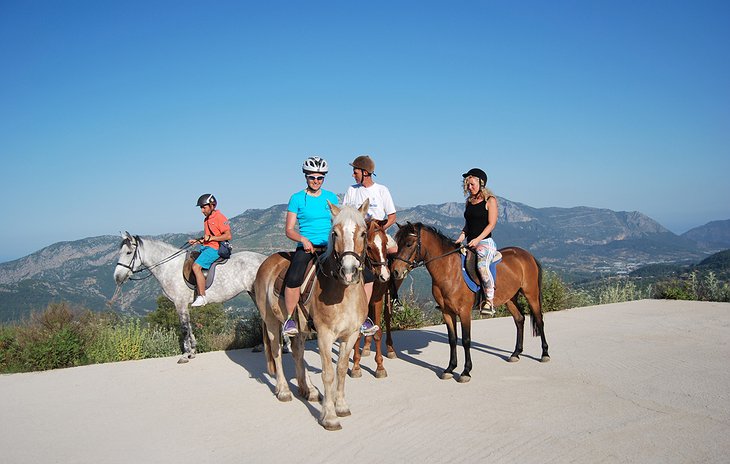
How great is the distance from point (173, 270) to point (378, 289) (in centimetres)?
464

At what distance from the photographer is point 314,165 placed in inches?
250

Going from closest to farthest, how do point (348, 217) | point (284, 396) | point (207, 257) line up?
point (348, 217), point (284, 396), point (207, 257)

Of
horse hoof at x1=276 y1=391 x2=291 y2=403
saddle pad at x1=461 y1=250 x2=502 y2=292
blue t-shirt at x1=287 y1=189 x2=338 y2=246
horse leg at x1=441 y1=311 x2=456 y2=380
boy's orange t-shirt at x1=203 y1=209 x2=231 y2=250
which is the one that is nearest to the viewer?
blue t-shirt at x1=287 y1=189 x2=338 y2=246

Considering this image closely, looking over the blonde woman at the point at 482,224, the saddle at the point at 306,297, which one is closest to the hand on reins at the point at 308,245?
the saddle at the point at 306,297

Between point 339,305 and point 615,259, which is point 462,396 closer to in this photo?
point 339,305

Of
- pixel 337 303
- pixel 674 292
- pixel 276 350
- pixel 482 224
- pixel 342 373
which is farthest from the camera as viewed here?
pixel 674 292

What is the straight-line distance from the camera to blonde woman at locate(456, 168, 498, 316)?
7.82 m

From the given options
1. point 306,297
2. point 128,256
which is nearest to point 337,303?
point 306,297

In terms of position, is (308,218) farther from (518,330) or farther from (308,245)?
(518,330)

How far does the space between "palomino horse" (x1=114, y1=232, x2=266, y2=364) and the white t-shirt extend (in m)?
3.48

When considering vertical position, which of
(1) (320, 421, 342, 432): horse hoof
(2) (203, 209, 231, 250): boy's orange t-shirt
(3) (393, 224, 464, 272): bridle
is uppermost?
(2) (203, 209, 231, 250): boy's orange t-shirt

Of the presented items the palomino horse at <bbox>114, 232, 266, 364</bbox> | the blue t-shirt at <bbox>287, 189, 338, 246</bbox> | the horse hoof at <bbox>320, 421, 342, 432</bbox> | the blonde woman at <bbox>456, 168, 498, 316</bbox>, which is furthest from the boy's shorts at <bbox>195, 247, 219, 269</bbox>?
the horse hoof at <bbox>320, 421, 342, 432</bbox>

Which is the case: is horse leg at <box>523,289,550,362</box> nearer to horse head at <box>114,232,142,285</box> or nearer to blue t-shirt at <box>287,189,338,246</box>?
blue t-shirt at <box>287,189,338,246</box>

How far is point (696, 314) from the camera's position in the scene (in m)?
12.5
